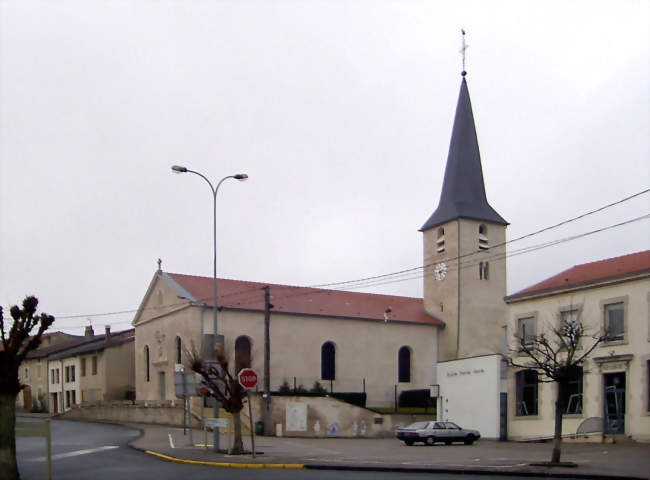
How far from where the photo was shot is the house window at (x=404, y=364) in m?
58.5

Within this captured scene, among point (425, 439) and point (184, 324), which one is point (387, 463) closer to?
point (425, 439)

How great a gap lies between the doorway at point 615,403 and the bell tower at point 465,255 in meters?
24.6

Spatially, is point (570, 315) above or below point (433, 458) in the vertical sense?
above

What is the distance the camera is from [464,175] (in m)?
60.6

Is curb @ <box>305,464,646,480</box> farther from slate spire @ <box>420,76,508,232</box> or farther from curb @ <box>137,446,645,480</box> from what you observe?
slate spire @ <box>420,76,508,232</box>

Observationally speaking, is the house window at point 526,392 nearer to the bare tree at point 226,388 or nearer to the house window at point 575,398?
the house window at point 575,398

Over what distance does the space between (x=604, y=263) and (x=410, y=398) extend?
2150 centimetres

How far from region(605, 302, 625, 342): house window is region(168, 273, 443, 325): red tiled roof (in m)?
24.3

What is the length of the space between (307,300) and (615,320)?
2652 cm

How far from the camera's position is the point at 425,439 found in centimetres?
3459

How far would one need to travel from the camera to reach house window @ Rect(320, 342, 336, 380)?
182 feet

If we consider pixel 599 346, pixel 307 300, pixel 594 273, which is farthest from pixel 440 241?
pixel 599 346

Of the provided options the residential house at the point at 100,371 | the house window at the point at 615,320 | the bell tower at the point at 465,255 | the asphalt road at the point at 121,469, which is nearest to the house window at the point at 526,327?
the house window at the point at 615,320

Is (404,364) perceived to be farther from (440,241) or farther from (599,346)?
(599,346)
